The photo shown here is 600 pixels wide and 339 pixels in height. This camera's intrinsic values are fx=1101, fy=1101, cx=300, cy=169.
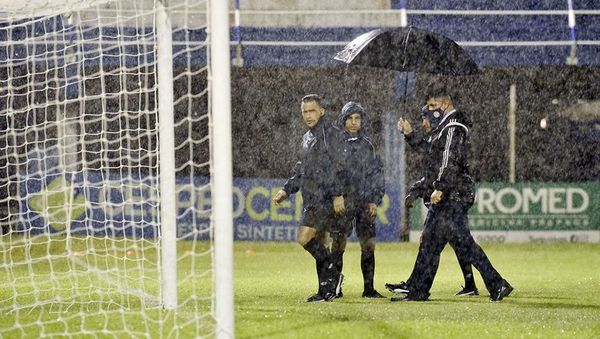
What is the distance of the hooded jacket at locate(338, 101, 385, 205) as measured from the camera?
30.8 ft

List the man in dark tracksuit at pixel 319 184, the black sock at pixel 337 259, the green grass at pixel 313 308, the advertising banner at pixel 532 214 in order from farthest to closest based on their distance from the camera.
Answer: the advertising banner at pixel 532 214 → the black sock at pixel 337 259 → the man in dark tracksuit at pixel 319 184 → the green grass at pixel 313 308

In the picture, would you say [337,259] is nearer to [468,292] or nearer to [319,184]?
[319,184]

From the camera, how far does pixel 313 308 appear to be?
8664 mm

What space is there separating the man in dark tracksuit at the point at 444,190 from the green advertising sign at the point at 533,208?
8.57m

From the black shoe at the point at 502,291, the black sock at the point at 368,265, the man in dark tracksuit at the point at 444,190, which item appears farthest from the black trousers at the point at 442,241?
the black sock at the point at 368,265

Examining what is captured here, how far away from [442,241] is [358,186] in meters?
0.95

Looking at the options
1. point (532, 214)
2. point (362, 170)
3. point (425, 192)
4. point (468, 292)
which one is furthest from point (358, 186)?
point (532, 214)

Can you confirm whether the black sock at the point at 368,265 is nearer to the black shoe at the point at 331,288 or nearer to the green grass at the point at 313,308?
the green grass at the point at 313,308

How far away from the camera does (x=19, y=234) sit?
1672cm

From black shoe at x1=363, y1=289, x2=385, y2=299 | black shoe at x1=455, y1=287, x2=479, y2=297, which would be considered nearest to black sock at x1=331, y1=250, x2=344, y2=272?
black shoe at x1=363, y1=289, x2=385, y2=299

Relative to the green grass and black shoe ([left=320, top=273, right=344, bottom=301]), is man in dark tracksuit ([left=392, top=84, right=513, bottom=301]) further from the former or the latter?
black shoe ([left=320, top=273, right=344, bottom=301])

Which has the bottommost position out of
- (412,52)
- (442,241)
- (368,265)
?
(368,265)

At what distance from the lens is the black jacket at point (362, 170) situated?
9383 millimetres

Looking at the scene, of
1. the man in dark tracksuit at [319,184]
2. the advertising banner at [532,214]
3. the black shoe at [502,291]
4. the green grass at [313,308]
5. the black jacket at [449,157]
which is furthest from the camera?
the advertising banner at [532,214]
